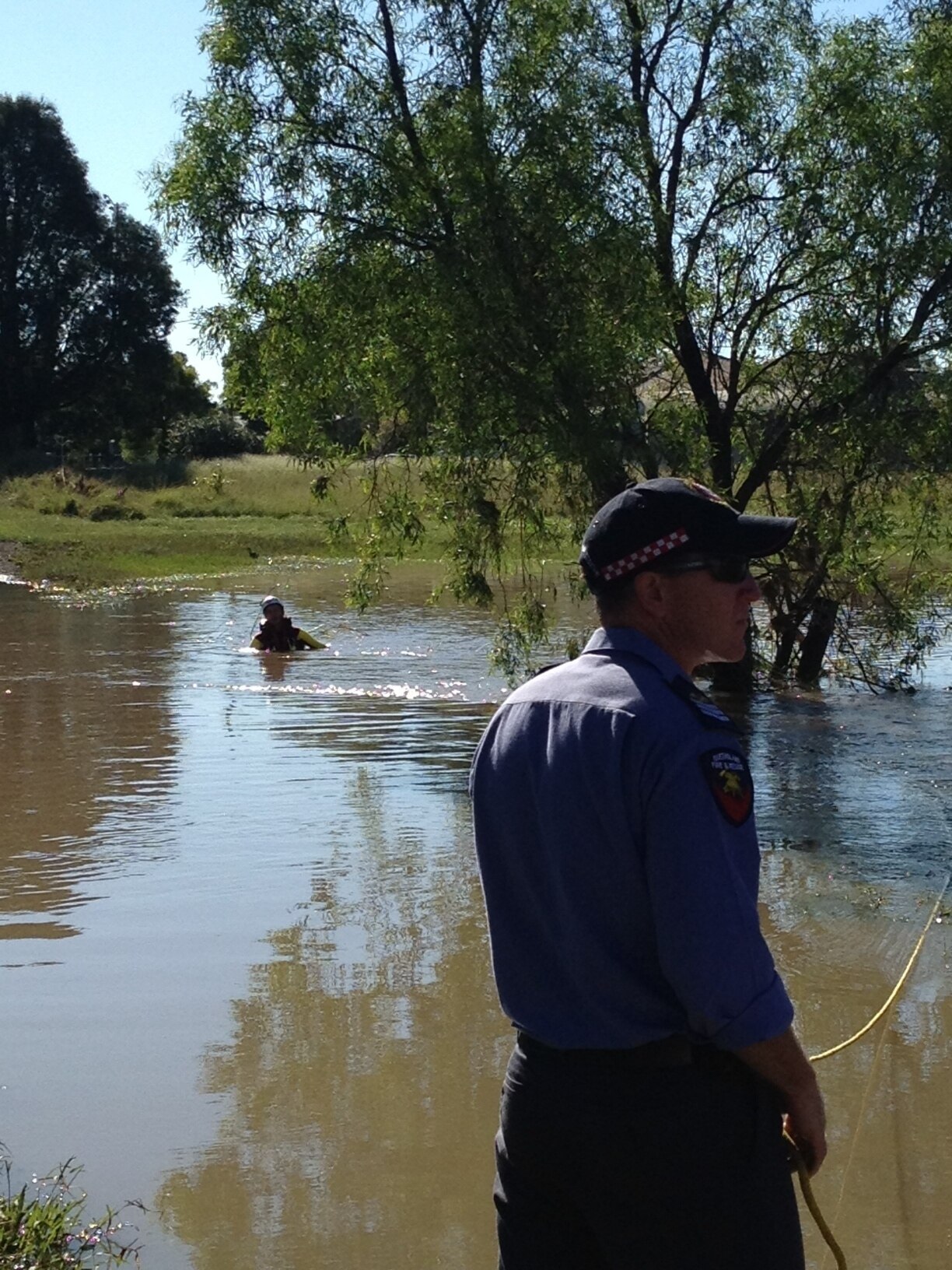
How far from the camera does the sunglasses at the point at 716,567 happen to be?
2.96 m

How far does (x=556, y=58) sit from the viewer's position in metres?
14.3

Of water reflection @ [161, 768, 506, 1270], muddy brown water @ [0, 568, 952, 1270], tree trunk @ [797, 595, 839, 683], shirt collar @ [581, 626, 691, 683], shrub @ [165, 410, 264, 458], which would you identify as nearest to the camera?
shirt collar @ [581, 626, 691, 683]

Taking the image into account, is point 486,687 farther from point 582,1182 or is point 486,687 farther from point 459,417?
point 582,1182

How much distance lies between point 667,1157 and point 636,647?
2.81 ft

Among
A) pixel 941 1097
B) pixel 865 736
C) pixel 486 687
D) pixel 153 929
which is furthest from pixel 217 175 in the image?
pixel 941 1097

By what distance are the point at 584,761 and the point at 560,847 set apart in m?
0.16

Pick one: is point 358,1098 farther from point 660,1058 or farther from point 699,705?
point 699,705

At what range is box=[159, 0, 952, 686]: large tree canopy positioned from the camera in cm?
1390

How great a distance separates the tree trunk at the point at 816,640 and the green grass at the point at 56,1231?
12.3 metres

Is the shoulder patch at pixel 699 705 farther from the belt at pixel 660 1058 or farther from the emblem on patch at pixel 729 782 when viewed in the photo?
the belt at pixel 660 1058

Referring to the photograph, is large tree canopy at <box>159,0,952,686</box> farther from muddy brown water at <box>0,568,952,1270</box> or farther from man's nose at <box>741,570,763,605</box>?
man's nose at <box>741,570,763,605</box>

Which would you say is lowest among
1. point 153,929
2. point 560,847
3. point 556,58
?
point 153,929

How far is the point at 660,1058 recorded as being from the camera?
9.08ft

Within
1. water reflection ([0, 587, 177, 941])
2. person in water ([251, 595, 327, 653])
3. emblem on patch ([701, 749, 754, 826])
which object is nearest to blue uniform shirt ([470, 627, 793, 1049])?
emblem on patch ([701, 749, 754, 826])
